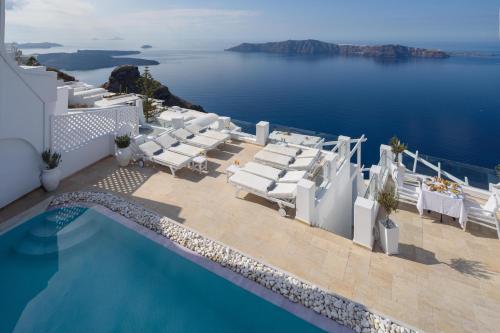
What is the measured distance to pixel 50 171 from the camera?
709 cm

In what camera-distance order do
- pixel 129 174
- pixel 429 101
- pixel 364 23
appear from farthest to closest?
pixel 364 23, pixel 429 101, pixel 129 174

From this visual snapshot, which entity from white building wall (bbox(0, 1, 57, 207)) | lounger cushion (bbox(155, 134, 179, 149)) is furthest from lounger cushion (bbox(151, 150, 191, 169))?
white building wall (bbox(0, 1, 57, 207))

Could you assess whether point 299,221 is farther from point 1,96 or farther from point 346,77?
point 346,77

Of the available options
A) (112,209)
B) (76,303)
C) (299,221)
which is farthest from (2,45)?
(299,221)

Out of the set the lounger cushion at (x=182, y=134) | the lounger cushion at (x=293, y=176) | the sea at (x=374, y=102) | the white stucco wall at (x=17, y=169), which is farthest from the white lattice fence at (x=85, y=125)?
the sea at (x=374, y=102)

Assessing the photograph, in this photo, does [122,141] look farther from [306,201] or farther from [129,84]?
[129,84]

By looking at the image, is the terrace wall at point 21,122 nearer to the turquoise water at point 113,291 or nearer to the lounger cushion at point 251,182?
the turquoise water at point 113,291

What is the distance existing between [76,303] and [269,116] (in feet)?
127

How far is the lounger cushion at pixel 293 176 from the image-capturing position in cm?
705

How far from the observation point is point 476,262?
5.27 metres

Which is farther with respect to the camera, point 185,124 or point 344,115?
point 344,115

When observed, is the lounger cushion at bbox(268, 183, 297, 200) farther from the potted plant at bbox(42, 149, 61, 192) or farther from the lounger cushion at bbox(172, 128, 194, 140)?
the potted plant at bbox(42, 149, 61, 192)

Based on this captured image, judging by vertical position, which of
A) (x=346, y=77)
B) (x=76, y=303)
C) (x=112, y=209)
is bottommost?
(x=76, y=303)

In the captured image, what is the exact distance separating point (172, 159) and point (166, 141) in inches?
50.7
